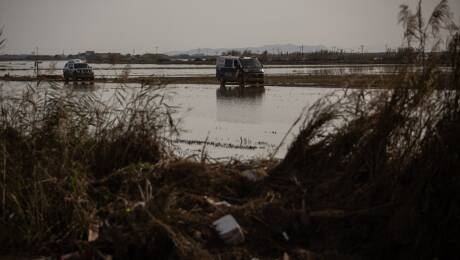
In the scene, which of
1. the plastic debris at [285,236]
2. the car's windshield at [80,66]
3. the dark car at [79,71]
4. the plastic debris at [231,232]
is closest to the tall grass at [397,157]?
the plastic debris at [285,236]

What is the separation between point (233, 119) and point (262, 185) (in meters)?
11.5

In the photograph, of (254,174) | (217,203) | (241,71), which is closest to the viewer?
(217,203)

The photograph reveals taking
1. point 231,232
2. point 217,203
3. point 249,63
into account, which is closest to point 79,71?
point 249,63

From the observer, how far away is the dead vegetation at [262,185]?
210 inches

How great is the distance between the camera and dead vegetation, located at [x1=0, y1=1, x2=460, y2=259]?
532cm

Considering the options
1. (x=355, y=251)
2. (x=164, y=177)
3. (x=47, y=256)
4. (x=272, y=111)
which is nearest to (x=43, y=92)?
(x=164, y=177)

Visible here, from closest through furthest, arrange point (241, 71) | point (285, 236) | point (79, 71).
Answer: point (285, 236) < point (241, 71) < point (79, 71)

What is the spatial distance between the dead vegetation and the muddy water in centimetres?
99

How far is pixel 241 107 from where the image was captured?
21.6 m

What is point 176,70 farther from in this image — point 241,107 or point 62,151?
point 62,151

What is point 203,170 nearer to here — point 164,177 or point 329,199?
point 164,177

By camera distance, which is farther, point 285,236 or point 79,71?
point 79,71

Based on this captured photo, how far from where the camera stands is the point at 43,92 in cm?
752

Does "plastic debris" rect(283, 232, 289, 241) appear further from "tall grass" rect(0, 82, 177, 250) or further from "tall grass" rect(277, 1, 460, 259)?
"tall grass" rect(0, 82, 177, 250)
